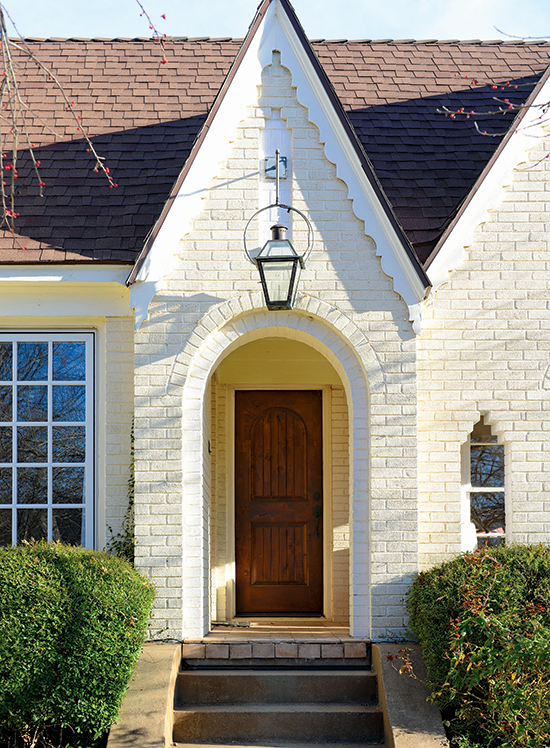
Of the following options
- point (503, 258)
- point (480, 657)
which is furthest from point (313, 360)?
point (480, 657)

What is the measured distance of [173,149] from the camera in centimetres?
834

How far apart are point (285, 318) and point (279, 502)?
278 cm

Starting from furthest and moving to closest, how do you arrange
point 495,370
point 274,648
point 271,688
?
point 495,370, point 274,648, point 271,688

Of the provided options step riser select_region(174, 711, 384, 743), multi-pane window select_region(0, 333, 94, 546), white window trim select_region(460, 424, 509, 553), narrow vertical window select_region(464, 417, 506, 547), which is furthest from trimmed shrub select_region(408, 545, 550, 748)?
multi-pane window select_region(0, 333, 94, 546)

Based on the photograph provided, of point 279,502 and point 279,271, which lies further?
point 279,502

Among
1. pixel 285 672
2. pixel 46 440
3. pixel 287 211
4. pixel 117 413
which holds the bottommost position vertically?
pixel 285 672

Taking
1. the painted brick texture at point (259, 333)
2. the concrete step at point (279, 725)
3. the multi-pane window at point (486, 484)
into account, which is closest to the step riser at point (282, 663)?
the painted brick texture at point (259, 333)

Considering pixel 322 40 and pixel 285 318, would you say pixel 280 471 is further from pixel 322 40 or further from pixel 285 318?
pixel 322 40

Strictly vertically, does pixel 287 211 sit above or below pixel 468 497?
above

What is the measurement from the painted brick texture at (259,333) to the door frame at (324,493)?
1.79 metres

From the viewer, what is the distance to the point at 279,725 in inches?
242

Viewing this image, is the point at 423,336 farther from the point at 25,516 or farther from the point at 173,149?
the point at 25,516

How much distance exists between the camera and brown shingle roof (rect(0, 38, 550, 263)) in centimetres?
752

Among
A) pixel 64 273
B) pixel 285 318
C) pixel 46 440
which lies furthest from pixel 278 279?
pixel 46 440
